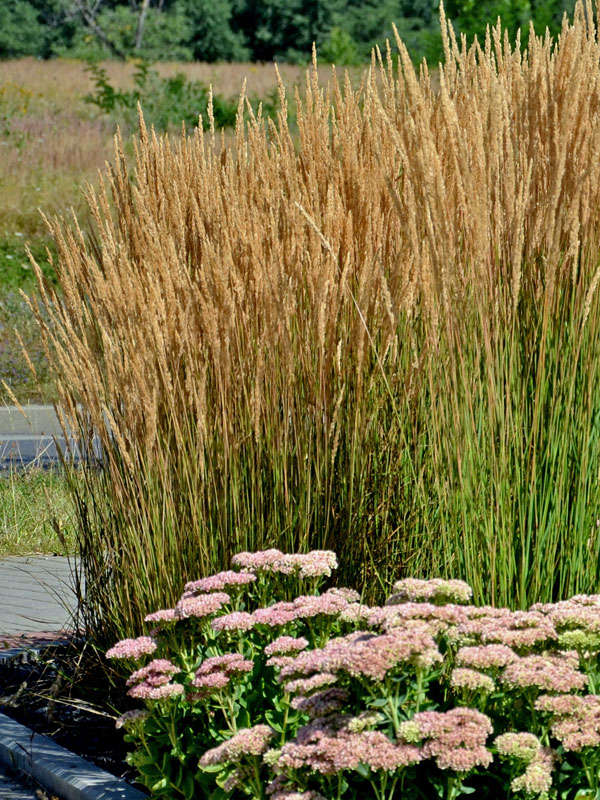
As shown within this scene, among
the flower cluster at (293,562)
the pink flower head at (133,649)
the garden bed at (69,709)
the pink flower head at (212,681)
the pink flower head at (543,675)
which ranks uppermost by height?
the pink flower head at (543,675)

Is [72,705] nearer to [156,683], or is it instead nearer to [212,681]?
[156,683]

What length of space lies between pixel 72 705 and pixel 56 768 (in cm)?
48

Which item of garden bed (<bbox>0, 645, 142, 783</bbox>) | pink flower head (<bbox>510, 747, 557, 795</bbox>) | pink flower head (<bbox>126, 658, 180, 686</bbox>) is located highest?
pink flower head (<bbox>510, 747, 557, 795</bbox>)

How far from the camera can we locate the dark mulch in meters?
3.98

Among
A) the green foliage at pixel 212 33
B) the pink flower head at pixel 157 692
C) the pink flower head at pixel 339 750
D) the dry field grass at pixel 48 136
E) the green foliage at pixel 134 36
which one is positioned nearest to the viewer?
the pink flower head at pixel 339 750

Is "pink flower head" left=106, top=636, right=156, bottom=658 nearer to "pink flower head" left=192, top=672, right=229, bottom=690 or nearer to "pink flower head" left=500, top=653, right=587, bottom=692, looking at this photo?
"pink flower head" left=192, top=672, right=229, bottom=690

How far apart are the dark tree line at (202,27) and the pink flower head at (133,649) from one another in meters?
38.4

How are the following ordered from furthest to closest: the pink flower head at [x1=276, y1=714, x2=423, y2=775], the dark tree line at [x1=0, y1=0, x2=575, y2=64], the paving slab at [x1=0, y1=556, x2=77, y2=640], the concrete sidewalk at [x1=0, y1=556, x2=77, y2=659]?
the dark tree line at [x1=0, y1=0, x2=575, y2=64] < the paving slab at [x1=0, y1=556, x2=77, y2=640] < the concrete sidewalk at [x1=0, y1=556, x2=77, y2=659] < the pink flower head at [x1=276, y1=714, x2=423, y2=775]

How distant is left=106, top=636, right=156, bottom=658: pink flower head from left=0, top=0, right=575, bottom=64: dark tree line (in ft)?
126

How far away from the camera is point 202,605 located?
3.07 metres

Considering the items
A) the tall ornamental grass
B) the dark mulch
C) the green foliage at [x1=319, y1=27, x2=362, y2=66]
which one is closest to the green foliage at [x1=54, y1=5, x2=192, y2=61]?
Answer: the green foliage at [x1=319, y1=27, x2=362, y2=66]

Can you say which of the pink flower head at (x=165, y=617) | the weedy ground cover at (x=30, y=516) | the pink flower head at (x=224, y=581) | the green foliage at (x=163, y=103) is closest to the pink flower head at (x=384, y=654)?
the pink flower head at (x=224, y=581)

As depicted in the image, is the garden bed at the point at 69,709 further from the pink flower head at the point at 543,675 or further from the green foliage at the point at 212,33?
the green foliage at the point at 212,33

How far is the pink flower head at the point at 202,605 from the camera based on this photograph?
306 centimetres
